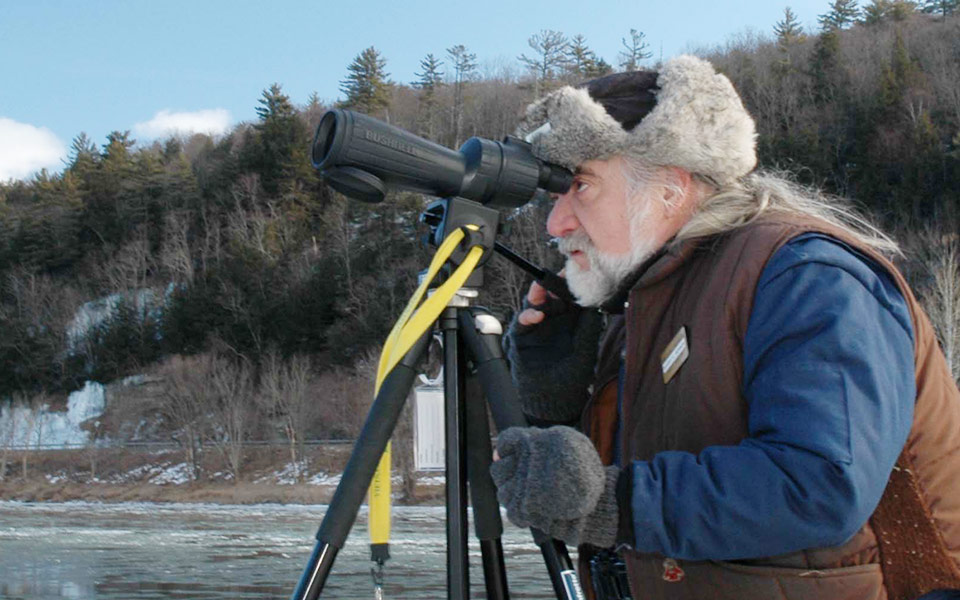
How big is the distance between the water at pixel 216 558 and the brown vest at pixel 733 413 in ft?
7.95

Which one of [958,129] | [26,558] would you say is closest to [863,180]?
[958,129]

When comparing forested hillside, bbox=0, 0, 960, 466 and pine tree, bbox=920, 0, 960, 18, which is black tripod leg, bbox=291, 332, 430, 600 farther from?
pine tree, bbox=920, 0, 960, 18

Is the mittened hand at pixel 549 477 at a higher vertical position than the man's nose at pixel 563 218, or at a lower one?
lower

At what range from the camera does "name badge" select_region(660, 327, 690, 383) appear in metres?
1.54

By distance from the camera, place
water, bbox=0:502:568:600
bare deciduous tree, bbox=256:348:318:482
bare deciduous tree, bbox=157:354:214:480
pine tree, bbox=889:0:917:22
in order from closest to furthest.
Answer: water, bbox=0:502:568:600
bare deciduous tree, bbox=256:348:318:482
bare deciduous tree, bbox=157:354:214:480
pine tree, bbox=889:0:917:22

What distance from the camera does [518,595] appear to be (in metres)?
7.80

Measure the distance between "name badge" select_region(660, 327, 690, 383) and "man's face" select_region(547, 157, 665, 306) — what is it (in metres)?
0.28

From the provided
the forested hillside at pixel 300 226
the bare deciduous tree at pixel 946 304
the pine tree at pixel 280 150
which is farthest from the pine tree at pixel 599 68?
the bare deciduous tree at pixel 946 304

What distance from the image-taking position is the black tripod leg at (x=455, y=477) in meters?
1.70

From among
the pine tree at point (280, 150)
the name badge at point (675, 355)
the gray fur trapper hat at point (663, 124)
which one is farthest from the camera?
the pine tree at point (280, 150)

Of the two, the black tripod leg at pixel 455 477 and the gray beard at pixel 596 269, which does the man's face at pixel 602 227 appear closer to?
the gray beard at pixel 596 269

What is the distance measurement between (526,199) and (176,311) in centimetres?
3944

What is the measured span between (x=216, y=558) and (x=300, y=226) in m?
31.4

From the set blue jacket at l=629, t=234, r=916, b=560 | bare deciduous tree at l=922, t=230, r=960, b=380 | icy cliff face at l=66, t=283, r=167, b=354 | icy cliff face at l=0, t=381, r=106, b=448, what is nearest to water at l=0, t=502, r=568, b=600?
blue jacket at l=629, t=234, r=916, b=560
